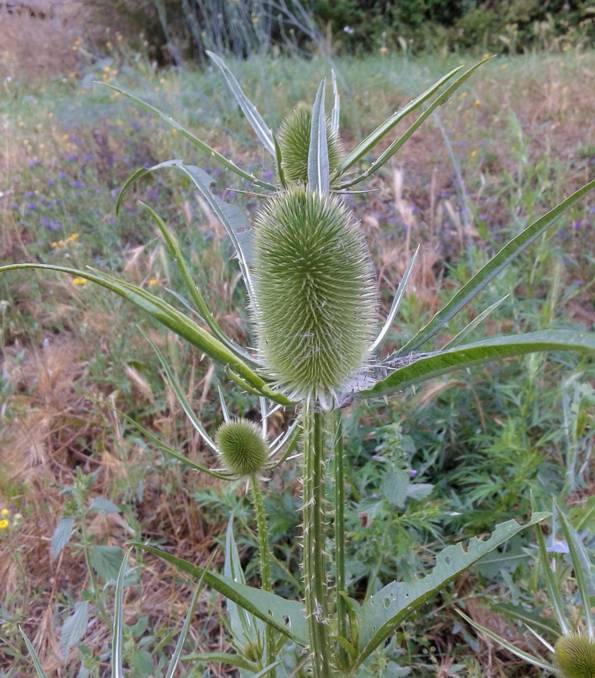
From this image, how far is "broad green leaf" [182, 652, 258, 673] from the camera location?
3.18 ft

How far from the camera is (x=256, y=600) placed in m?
0.82

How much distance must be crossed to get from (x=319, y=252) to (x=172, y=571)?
4.41 feet

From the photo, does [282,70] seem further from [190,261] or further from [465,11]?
[465,11]

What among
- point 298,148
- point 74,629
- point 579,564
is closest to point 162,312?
point 298,148

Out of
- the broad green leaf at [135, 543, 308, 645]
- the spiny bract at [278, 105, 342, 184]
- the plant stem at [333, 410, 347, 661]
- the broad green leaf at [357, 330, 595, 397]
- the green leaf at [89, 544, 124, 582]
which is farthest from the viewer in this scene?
Answer: the green leaf at [89, 544, 124, 582]

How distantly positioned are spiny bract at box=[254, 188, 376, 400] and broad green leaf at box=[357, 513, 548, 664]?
285 millimetres

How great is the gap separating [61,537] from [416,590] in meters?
0.82

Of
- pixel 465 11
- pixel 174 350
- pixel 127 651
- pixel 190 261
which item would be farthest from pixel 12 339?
pixel 465 11

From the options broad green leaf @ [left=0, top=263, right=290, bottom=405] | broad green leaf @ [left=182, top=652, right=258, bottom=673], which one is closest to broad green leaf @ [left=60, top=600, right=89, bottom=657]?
broad green leaf @ [left=182, top=652, right=258, bottom=673]

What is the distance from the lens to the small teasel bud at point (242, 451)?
1.16 metres

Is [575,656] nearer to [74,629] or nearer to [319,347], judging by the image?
[319,347]

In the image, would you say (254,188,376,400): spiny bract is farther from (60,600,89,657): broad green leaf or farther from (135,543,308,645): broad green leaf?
(60,600,89,657): broad green leaf

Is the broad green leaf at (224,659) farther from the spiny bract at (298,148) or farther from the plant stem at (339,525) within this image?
the spiny bract at (298,148)

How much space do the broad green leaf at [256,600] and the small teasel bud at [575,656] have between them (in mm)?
448
